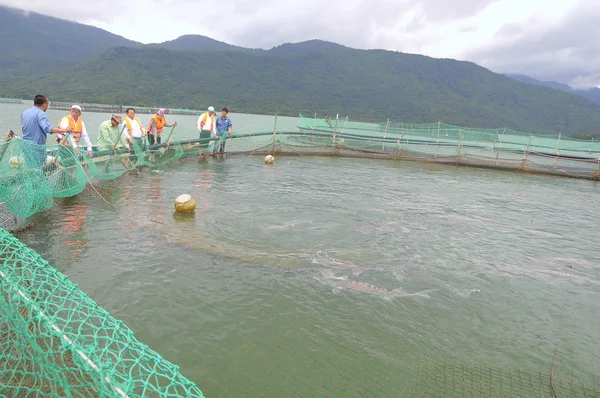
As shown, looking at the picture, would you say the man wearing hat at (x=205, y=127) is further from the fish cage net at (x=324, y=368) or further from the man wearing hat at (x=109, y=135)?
the fish cage net at (x=324, y=368)

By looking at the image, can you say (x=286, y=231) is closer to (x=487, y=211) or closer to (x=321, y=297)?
(x=321, y=297)

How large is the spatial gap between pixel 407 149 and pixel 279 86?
17048cm

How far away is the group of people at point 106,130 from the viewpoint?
7.54 m

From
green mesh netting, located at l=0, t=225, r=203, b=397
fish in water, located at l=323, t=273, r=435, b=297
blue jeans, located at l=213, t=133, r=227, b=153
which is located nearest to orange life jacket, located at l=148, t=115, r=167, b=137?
blue jeans, located at l=213, t=133, r=227, b=153

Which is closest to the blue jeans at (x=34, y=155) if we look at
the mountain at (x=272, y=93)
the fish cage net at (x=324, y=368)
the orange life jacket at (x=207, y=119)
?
the fish cage net at (x=324, y=368)

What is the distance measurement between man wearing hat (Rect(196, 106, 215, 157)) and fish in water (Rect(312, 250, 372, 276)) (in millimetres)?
11484

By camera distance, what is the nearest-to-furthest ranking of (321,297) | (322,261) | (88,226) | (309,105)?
(321,297) < (322,261) < (88,226) < (309,105)

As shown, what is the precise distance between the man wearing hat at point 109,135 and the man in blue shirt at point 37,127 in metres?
3.65

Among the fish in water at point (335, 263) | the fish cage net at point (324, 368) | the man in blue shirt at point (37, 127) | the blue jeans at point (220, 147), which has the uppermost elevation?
the man in blue shirt at point (37, 127)

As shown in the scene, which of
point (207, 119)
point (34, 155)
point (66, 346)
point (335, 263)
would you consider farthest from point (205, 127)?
point (66, 346)

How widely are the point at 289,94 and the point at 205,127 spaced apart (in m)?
164

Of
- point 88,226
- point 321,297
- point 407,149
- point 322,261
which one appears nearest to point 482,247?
point 322,261

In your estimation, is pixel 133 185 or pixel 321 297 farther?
pixel 133 185

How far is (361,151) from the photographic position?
22.7m
